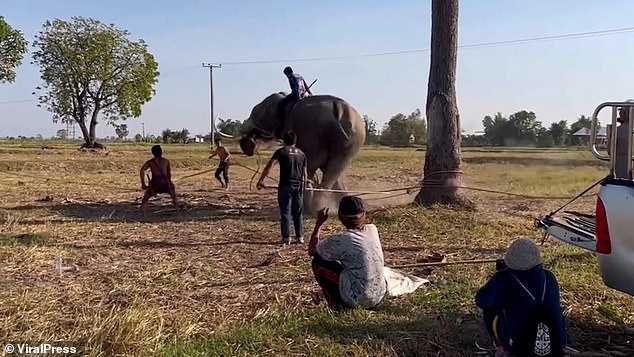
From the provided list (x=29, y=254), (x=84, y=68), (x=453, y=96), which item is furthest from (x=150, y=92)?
(x=29, y=254)

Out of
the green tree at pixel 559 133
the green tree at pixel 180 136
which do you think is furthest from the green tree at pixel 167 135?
the green tree at pixel 559 133

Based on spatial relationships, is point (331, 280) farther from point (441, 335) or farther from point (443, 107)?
point (443, 107)

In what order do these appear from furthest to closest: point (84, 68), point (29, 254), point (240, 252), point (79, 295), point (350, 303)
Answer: point (84, 68) → point (240, 252) → point (29, 254) → point (79, 295) → point (350, 303)

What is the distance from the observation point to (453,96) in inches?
505

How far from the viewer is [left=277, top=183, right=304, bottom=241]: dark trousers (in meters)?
9.70

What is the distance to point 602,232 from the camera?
15.9 feet

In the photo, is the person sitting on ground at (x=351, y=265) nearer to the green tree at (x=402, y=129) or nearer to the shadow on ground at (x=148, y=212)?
the shadow on ground at (x=148, y=212)

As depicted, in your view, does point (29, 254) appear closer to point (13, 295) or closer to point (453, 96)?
point (13, 295)

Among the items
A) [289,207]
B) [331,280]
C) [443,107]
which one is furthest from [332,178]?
[331,280]

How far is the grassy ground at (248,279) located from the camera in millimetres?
5176

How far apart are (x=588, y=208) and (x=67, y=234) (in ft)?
31.4

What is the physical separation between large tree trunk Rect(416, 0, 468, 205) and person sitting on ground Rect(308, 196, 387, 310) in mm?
→ 6767

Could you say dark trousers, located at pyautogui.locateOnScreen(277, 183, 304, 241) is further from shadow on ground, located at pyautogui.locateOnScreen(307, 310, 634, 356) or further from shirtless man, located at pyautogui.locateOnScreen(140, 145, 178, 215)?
shadow on ground, located at pyautogui.locateOnScreen(307, 310, 634, 356)

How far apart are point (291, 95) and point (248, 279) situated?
716 cm
